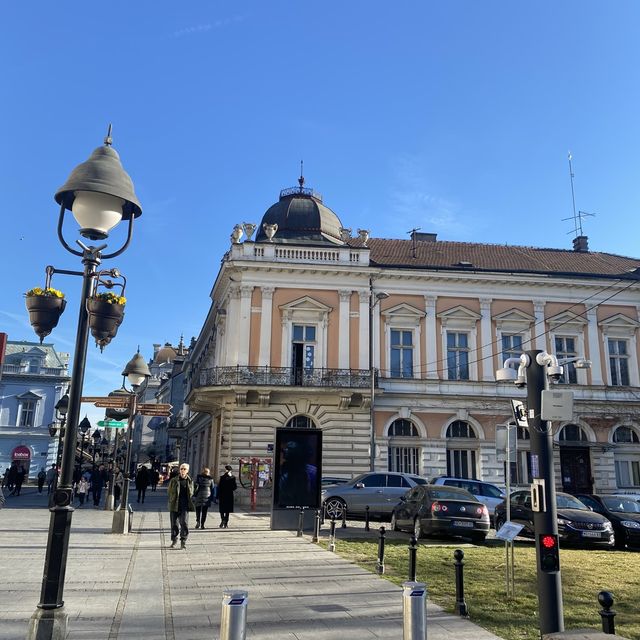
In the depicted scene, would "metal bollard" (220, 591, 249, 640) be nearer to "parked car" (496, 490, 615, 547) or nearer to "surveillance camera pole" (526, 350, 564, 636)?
"surveillance camera pole" (526, 350, 564, 636)

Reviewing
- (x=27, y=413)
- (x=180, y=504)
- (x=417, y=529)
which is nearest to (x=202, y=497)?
(x=180, y=504)

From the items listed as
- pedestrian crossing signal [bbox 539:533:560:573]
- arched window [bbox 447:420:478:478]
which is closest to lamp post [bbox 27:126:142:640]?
pedestrian crossing signal [bbox 539:533:560:573]

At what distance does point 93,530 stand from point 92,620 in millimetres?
10723

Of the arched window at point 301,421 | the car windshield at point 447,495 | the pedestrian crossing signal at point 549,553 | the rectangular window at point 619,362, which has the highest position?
the rectangular window at point 619,362

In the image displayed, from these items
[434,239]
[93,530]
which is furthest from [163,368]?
[93,530]

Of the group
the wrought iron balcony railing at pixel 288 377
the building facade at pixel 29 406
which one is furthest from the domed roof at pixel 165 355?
the wrought iron balcony railing at pixel 288 377

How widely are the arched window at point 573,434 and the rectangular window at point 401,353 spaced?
8513 millimetres

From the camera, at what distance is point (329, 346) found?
31.9 meters

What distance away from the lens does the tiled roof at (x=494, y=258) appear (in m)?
35.7

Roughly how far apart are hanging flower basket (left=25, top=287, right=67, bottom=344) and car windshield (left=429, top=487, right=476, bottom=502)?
12115mm

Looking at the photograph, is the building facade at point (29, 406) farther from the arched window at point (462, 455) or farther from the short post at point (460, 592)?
the short post at point (460, 592)

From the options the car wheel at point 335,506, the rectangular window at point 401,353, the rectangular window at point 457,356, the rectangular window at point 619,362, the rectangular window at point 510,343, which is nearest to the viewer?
the car wheel at point 335,506

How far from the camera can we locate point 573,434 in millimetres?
32719

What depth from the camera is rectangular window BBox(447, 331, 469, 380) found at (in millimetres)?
33000
